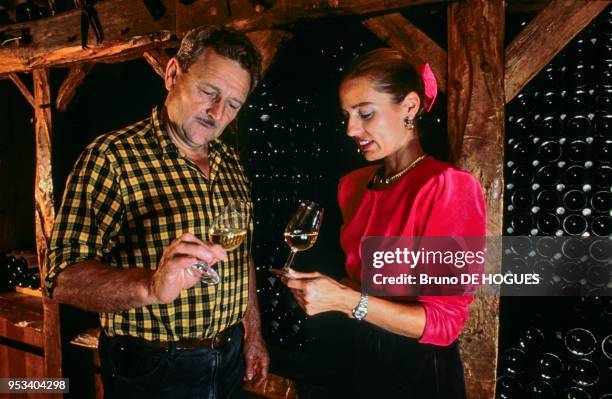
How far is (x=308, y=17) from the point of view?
2.27 m

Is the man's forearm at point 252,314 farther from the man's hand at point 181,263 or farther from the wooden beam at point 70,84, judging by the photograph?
the wooden beam at point 70,84

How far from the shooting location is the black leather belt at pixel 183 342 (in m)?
1.84

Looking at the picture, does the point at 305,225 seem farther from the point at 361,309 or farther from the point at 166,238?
the point at 166,238

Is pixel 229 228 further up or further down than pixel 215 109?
further down

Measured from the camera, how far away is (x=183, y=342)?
188 centimetres

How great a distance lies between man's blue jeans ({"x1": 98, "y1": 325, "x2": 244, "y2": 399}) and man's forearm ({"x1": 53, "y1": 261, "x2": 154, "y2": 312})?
32cm

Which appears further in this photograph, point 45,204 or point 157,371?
point 45,204

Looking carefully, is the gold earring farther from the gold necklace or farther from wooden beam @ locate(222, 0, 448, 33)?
wooden beam @ locate(222, 0, 448, 33)

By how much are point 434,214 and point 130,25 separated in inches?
106

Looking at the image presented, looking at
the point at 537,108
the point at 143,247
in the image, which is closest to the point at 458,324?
the point at 537,108


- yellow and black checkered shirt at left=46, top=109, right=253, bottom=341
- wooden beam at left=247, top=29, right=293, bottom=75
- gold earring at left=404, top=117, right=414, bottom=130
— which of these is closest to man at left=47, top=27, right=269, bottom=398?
yellow and black checkered shirt at left=46, top=109, right=253, bottom=341

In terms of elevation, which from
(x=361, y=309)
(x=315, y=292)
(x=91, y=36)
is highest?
(x=91, y=36)

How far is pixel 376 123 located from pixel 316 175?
0.68 m

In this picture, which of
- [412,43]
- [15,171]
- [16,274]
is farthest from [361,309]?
[15,171]
